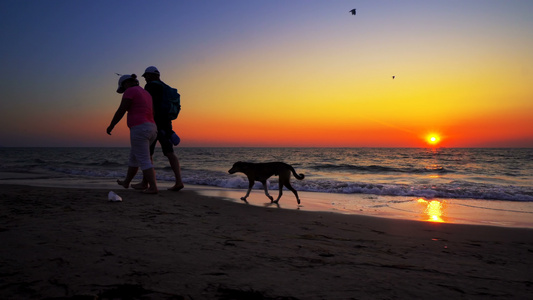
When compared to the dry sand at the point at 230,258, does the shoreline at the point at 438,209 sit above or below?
below

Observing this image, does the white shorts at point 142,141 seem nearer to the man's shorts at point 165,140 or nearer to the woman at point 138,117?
the woman at point 138,117

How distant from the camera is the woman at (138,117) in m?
5.48

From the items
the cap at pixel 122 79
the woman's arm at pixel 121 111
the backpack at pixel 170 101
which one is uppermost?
the cap at pixel 122 79

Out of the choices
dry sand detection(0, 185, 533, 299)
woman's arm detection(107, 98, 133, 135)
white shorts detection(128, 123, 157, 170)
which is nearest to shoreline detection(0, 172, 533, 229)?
white shorts detection(128, 123, 157, 170)

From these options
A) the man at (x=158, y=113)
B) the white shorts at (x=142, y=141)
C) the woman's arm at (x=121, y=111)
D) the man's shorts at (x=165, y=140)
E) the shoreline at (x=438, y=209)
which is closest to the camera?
the woman's arm at (x=121, y=111)

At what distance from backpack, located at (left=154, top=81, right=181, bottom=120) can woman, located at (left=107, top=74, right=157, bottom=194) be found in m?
0.65

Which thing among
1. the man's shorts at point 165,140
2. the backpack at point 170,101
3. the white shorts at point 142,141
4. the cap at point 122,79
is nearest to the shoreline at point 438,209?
the white shorts at point 142,141

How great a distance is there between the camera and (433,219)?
19.6 feet

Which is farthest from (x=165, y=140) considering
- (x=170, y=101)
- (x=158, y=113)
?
(x=170, y=101)

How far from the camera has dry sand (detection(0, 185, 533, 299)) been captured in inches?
74.8

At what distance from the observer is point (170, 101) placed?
6398 mm

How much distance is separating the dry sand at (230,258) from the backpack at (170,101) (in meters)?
2.46

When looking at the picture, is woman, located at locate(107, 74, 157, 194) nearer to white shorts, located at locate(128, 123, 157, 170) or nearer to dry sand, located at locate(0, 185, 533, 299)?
white shorts, located at locate(128, 123, 157, 170)

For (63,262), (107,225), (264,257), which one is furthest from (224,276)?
(107,225)
